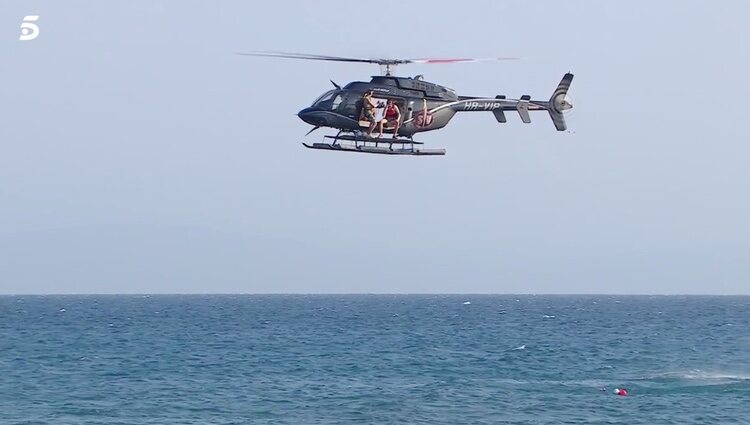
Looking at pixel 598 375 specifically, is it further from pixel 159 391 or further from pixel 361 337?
pixel 361 337

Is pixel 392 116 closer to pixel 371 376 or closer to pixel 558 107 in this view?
pixel 558 107

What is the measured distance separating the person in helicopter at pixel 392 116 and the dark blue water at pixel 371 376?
19.3 meters

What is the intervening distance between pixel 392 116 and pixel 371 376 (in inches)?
1537

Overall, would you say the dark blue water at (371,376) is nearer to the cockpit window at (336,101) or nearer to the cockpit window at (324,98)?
the cockpit window at (324,98)

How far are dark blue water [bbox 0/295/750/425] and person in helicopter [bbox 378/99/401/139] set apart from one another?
19.3m

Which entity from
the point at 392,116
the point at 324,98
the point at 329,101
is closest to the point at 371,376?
the point at 392,116

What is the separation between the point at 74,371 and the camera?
83.2 metres

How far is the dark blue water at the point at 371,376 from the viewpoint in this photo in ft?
197

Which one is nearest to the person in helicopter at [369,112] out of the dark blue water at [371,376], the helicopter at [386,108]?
the helicopter at [386,108]

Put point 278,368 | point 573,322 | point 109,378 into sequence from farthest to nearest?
point 573,322 < point 278,368 < point 109,378

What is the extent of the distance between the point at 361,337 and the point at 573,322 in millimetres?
54762

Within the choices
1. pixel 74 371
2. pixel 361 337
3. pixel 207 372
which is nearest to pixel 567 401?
pixel 207 372

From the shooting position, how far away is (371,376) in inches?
3098

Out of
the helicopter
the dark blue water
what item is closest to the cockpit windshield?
the helicopter
